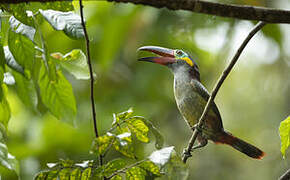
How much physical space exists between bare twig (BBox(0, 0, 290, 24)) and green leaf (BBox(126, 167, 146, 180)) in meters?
0.72

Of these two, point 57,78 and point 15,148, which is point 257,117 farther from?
point 57,78

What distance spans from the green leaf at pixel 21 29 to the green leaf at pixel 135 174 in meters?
0.74

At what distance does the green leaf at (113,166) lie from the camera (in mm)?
1900

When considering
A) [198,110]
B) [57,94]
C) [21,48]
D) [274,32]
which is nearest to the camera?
[21,48]

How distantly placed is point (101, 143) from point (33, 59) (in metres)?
0.64

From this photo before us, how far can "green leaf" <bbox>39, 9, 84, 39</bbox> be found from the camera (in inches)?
82.4

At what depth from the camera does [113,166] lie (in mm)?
1920

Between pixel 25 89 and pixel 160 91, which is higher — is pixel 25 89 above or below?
above

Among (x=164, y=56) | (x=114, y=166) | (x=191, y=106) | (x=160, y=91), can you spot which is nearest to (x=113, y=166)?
(x=114, y=166)

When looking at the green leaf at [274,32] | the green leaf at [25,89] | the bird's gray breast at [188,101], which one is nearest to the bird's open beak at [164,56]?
the bird's gray breast at [188,101]

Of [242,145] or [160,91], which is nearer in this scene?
[242,145]

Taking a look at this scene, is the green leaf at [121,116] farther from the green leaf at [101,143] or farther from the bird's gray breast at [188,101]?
the bird's gray breast at [188,101]

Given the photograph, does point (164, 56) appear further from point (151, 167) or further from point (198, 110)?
point (151, 167)

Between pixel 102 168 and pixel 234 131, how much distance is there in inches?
241
